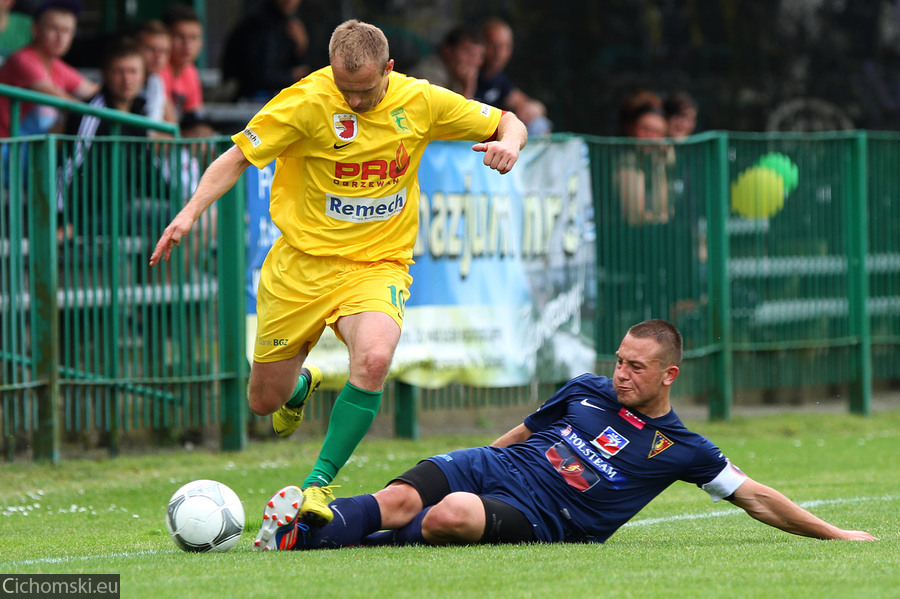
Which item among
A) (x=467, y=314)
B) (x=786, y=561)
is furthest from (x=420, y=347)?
(x=786, y=561)

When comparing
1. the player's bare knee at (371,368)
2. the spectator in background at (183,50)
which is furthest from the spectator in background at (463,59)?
the player's bare knee at (371,368)

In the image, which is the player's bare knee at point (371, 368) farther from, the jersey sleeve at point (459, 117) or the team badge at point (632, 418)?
the jersey sleeve at point (459, 117)

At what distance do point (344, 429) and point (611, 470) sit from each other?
4.01ft

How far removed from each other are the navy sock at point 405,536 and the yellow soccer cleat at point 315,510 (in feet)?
1.06

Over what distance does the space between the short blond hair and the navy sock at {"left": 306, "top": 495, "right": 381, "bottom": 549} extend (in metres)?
2.02

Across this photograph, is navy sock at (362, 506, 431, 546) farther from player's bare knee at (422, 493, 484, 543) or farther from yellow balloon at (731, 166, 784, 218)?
yellow balloon at (731, 166, 784, 218)

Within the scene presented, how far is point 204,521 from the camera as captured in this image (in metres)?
5.73

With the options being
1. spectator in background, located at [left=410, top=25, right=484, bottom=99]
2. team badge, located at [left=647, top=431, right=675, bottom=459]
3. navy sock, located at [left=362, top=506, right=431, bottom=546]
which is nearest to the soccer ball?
navy sock, located at [left=362, top=506, right=431, bottom=546]

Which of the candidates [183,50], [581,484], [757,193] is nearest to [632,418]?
[581,484]

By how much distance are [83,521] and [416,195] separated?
254 cm

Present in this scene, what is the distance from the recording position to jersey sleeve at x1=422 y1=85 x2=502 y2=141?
7004 mm

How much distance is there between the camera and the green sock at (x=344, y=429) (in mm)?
6109

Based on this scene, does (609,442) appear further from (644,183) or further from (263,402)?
(644,183)

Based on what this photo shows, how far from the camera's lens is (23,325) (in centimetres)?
920
